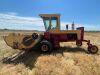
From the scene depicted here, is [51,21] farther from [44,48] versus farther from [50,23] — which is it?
[44,48]

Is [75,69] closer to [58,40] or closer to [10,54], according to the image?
[58,40]

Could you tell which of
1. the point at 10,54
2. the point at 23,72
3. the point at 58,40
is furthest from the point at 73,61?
the point at 10,54

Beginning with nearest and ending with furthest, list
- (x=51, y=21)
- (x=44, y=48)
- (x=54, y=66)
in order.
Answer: (x=54, y=66) → (x=44, y=48) → (x=51, y=21)

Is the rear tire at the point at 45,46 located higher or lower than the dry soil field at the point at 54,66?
higher


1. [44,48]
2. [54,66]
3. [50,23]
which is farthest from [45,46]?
[54,66]

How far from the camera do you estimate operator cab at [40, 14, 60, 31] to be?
54.7 feet

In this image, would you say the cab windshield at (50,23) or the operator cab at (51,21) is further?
the cab windshield at (50,23)

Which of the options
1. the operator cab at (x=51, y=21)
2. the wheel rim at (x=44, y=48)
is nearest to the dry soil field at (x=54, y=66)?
the wheel rim at (x=44, y=48)

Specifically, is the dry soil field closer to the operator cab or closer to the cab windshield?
the operator cab

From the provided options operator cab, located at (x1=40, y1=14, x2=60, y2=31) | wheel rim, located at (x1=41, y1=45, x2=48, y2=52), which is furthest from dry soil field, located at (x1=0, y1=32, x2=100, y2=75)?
operator cab, located at (x1=40, y1=14, x2=60, y2=31)

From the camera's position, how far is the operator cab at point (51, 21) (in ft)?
54.7

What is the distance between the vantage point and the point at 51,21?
667 inches

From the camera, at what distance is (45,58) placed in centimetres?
1337

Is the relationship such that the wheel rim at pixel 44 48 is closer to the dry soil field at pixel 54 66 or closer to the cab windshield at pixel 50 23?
the dry soil field at pixel 54 66
